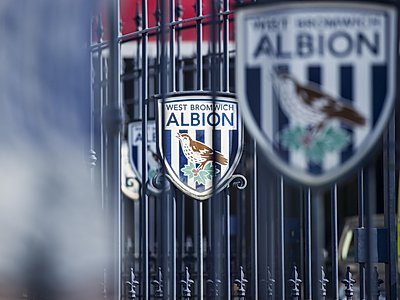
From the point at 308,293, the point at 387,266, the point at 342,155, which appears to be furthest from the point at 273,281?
the point at 342,155

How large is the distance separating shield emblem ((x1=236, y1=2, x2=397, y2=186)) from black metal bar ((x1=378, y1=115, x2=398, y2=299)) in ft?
5.01

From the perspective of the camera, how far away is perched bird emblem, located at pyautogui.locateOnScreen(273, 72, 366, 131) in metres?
3.49

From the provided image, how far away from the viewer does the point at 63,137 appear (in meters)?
4.56

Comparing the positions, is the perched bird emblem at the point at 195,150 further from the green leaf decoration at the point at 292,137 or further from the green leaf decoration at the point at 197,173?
the green leaf decoration at the point at 292,137

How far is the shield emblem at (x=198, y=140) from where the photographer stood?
230 inches

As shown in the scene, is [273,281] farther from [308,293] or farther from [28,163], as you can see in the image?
[28,163]

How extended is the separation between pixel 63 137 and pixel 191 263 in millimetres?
4415

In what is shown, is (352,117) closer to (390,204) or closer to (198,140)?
(390,204)

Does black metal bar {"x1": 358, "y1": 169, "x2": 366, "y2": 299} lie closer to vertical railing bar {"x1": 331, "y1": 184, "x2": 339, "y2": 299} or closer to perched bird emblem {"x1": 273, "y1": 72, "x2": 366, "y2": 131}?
vertical railing bar {"x1": 331, "y1": 184, "x2": 339, "y2": 299}

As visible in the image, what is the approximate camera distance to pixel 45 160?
4477 mm

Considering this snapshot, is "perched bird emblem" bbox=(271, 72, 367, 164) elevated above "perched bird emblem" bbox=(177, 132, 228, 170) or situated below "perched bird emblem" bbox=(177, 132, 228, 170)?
above

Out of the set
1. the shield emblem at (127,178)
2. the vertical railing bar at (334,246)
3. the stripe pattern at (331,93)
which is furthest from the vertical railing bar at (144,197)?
the shield emblem at (127,178)

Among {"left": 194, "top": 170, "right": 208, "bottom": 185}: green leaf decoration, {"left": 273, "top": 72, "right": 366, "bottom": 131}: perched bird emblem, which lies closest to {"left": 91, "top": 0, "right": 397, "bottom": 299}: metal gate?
{"left": 194, "top": 170, "right": 208, "bottom": 185}: green leaf decoration

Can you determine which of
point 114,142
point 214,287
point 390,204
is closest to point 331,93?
point 114,142
